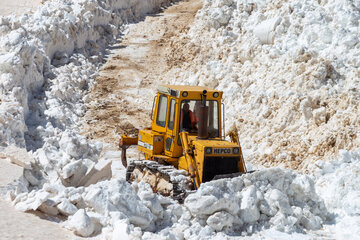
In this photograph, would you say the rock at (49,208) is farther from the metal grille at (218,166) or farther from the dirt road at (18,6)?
the dirt road at (18,6)

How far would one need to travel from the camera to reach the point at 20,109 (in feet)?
42.8

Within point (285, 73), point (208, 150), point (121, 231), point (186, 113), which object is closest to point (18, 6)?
point (285, 73)

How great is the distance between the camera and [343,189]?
32.4ft

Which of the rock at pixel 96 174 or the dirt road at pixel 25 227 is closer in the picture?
the dirt road at pixel 25 227

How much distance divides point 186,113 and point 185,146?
2.19ft

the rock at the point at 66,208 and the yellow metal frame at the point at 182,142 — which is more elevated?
the yellow metal frame at the point at 182,142

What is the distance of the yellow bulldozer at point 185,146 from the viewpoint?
918 cm

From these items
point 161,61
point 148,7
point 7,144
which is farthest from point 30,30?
point 148,7

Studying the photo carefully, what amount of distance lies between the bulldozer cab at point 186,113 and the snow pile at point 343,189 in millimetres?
2335

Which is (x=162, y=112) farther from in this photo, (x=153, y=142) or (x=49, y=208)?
(x=49, y=208)

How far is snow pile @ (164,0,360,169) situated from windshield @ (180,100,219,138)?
3331 millimetres

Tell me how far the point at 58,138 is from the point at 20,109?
3.88 feet

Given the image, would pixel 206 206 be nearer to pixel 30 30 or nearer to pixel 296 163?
pixel 296 163

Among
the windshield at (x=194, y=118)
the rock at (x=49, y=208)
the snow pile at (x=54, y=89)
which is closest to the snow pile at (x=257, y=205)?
the windshield at (x=194, y=118)
